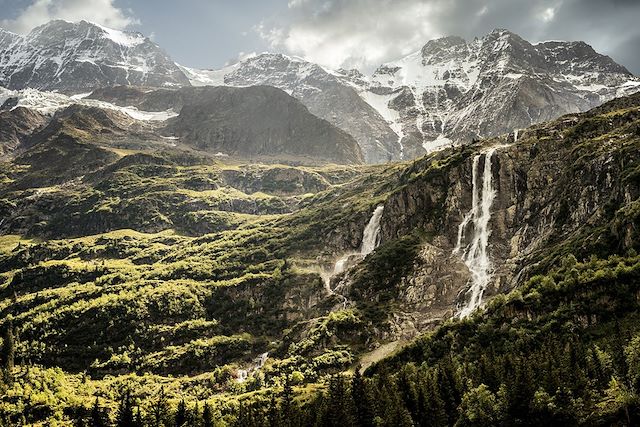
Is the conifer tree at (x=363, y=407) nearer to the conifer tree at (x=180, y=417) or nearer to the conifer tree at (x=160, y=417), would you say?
the conifer tree at (x=180, y=417)

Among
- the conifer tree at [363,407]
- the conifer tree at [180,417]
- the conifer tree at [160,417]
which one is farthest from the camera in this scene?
the conifer tree at [180,417]

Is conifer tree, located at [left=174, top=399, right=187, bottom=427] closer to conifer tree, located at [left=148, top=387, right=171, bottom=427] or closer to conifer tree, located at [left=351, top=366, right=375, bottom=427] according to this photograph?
conifer tree, located at [left=148, top=387, right=171, bottom=427]

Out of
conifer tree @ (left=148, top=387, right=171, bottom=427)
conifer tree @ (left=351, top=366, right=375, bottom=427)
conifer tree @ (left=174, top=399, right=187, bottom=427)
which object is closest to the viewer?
conifer tree @ (left=351, top=366, right=375, bottom=427)

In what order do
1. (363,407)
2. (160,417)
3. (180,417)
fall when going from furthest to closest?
(160,417)
(180,417)
(363,407)

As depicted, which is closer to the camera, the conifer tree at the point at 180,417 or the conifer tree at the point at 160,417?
the conifer tree at the point at 160,417

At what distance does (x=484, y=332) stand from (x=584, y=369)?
35.8 metres

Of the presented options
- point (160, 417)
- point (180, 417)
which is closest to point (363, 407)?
point (180, 417)

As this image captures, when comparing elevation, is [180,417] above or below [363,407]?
below

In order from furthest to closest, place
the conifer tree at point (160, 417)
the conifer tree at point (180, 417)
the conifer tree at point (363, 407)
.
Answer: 1. the conifer tree at point (180, 417)
2. the conifer tree at point (160, 417)
3. the conifer tree at point (363, 407)

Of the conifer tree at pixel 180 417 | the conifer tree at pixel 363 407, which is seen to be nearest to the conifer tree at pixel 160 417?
the conifer tree at pixel 180 417

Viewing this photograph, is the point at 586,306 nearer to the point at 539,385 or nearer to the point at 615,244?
the point at 615,244

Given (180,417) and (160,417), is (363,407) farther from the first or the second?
(160,417)

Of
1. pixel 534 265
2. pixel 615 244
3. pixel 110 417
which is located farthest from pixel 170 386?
pixel 615 244

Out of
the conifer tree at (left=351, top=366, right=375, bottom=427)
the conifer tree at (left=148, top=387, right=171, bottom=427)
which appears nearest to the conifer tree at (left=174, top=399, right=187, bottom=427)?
the conifer tree at (left=148, top=387, right=171, bottom=427)
